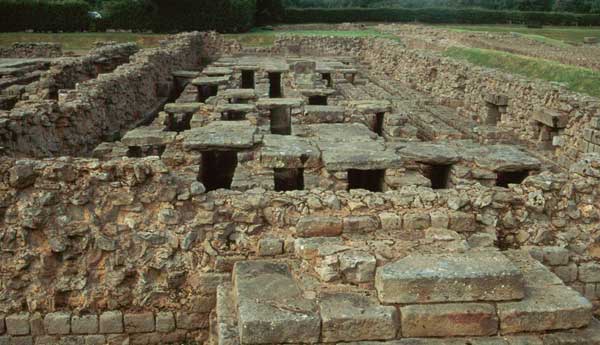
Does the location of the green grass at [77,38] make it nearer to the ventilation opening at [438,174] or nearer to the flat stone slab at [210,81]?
the flat stone slab at [210,81]

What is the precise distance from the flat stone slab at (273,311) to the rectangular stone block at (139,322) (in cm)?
113

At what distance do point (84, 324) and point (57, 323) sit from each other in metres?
0.27

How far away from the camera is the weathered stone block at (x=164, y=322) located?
6168mm

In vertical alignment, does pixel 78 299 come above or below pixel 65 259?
below

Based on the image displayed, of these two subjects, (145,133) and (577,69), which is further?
(577,69)

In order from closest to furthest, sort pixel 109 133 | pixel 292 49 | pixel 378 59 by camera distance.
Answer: pixel 109 133
pixel 378 59
pixel 292 49

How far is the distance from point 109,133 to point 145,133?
2372 mm

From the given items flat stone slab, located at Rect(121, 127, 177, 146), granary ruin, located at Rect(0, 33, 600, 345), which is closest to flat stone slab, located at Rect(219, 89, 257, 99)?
flat stone slab, located at Rect(121, 127, 177, 146)

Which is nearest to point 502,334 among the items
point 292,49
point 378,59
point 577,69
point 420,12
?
point 577,69

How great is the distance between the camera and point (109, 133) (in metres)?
12.1

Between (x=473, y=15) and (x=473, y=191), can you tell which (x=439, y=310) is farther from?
(x=473, y=15)

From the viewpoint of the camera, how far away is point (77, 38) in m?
34.7

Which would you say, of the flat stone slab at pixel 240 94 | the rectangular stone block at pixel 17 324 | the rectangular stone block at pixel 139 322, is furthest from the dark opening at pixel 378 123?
the rectangular stone block at pixel 17 324

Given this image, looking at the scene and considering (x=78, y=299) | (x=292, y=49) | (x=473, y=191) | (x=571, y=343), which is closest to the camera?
(x=571, y=343)
